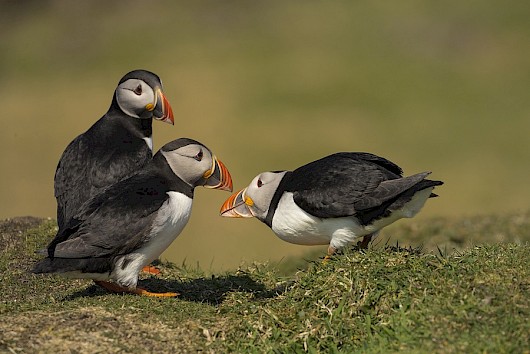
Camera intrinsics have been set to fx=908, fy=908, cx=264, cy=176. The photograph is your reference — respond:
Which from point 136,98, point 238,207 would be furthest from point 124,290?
point 136,98

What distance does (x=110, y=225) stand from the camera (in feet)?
21.4

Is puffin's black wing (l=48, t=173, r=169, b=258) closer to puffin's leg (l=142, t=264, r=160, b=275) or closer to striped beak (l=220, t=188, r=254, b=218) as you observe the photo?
striped beak (l=220, t=188, r=254, b=218)

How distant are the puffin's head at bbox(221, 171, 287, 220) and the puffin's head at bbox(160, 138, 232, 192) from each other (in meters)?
0.49

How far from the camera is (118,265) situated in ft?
21.6

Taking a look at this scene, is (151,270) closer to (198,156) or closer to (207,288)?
(207,288)

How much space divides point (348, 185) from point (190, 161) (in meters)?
1.24

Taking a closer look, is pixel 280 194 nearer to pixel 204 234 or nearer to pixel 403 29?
pixel 204 234

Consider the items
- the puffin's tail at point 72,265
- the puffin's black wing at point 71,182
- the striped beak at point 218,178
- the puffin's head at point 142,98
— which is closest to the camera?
the puffin's tail at point 72,265

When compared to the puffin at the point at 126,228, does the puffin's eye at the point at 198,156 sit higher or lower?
higher

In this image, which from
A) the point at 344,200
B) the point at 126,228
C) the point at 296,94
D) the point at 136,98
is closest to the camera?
the point at 126,228

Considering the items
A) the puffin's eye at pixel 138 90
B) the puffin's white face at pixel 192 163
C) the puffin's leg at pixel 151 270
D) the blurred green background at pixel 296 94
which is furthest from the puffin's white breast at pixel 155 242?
the blurred green background at pixel 296 94

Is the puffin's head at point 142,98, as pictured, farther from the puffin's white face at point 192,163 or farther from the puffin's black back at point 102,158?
the puffin's white face at point 192,163

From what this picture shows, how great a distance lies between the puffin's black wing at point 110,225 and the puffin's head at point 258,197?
102 cm

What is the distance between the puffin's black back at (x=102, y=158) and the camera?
297 inches
